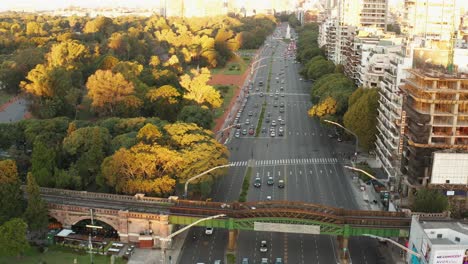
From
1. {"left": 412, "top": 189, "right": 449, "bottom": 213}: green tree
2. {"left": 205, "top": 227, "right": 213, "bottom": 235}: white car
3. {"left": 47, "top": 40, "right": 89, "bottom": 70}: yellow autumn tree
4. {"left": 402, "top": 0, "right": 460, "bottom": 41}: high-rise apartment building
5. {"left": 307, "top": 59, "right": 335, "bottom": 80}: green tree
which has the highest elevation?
{"left": 402, "top": 0, "right": 460, "bottom": 41}: high-rise apartment building

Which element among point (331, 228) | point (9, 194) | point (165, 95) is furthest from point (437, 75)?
point (165, 95)

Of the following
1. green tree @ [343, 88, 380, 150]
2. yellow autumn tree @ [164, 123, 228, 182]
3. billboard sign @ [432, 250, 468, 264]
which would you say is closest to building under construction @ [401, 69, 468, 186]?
billboard sign @ [432, 250, 468, 264]

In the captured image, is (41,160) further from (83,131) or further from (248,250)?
(248,250)

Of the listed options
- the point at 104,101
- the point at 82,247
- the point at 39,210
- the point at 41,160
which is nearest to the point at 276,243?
the point at 82,247

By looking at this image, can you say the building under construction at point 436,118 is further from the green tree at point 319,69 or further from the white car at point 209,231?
the green tree at point 319,69

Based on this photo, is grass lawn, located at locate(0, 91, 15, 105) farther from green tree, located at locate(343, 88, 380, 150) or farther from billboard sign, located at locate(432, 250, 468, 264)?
billboard sign, located at locate(432, 250, 468, 264)

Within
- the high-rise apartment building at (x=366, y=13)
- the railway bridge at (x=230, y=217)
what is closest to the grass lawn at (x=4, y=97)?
the railway bridge at (x=230, y=217)
